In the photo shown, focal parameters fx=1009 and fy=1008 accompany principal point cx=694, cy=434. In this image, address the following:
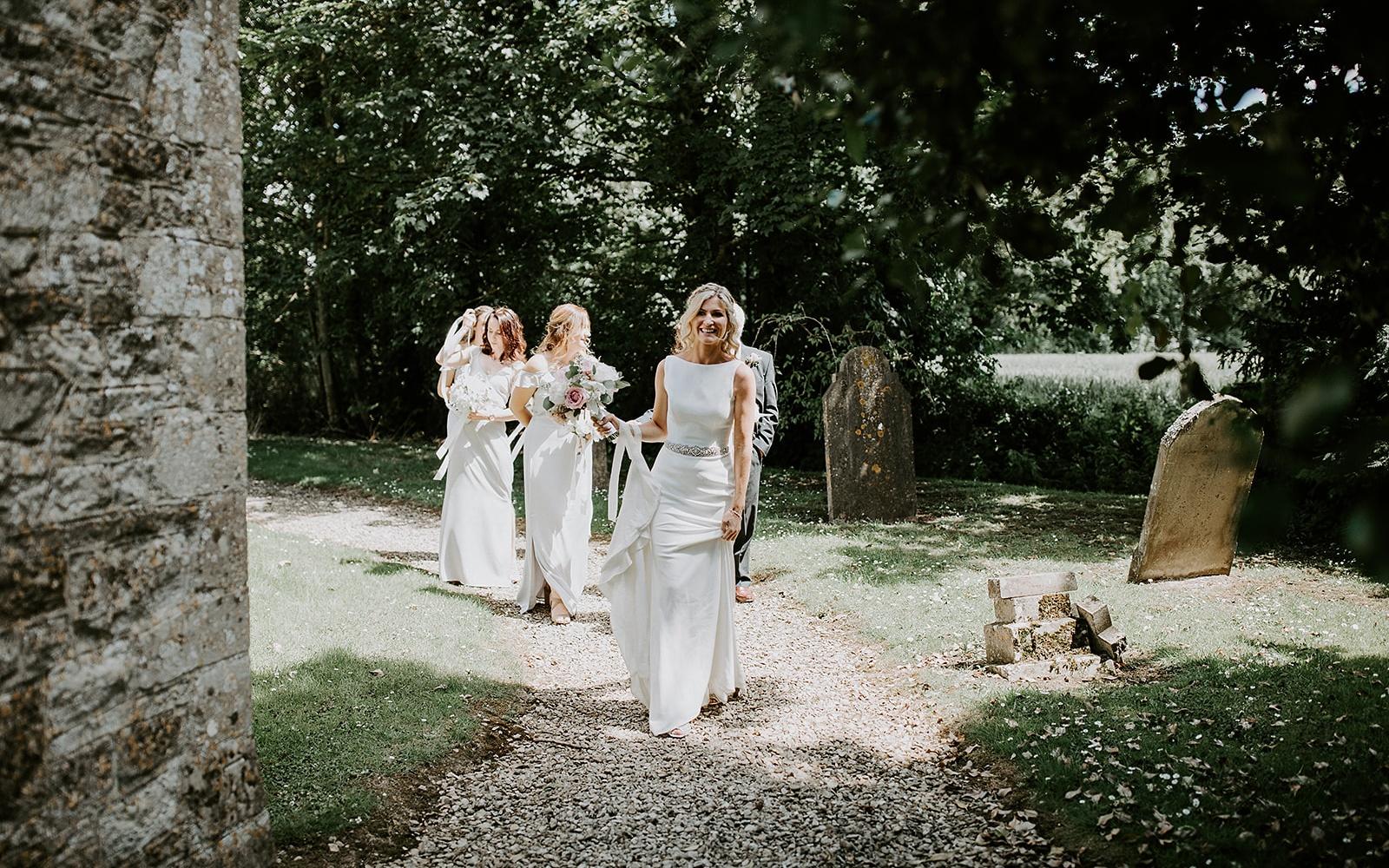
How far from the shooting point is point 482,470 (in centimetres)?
940

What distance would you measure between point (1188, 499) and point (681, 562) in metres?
5.26

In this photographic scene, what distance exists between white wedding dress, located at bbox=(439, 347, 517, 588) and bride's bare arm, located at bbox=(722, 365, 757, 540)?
12.1 ft

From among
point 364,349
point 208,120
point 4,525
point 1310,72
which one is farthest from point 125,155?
point 364,349

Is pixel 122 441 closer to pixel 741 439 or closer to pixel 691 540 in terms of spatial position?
pixel 691 540

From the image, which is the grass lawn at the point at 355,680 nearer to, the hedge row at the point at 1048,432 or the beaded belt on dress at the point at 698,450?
the beaded belt on dress at the point at 698,450

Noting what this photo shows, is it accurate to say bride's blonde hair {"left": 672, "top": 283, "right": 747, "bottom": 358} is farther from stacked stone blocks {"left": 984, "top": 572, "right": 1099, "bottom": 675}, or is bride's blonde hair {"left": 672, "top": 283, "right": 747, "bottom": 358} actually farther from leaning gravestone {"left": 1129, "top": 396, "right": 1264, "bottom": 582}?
leaning gravestone {"left": 1129, "top": 396, "right": 1264, "bottom": 582}

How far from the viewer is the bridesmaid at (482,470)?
9273 millimetres

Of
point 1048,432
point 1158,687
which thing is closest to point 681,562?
point 1158,687

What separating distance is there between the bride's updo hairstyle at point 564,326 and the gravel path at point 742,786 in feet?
8.45

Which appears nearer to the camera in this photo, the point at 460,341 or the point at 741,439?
the point at 741,439

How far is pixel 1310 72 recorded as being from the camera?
3660mm

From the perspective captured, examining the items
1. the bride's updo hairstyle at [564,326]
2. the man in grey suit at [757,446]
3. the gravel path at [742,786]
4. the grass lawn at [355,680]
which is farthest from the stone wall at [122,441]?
the man in grey suit at [757,446]

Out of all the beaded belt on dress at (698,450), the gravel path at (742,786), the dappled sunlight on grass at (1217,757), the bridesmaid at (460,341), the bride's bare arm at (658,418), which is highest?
the bridesmaid at (460,341)

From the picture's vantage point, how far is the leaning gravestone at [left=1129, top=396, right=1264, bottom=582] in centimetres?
878
